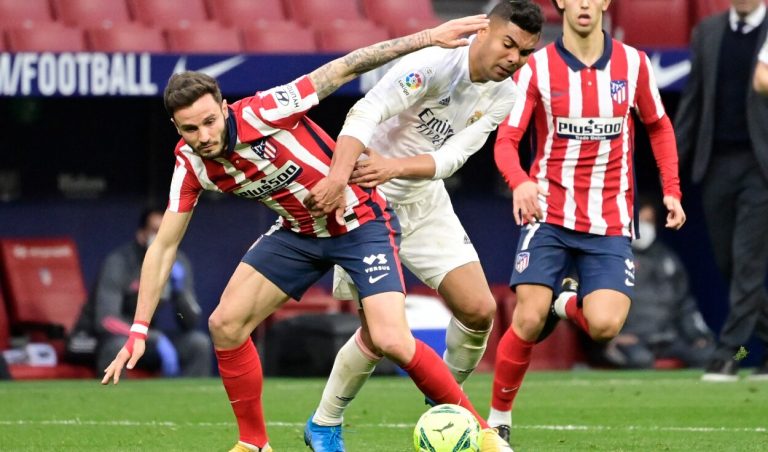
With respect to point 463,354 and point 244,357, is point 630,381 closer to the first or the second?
point 463,354

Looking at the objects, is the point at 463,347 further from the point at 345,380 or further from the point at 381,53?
the point at 381,53

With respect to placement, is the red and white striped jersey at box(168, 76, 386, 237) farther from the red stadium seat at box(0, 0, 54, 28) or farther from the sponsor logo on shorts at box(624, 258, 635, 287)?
the red stadium seat at box(0, 0, 54, 28)

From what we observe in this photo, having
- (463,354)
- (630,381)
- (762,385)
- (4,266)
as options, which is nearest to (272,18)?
(4,266)

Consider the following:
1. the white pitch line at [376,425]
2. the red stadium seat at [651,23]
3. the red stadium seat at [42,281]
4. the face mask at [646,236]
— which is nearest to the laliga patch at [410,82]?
the white pitch line at [376,425]

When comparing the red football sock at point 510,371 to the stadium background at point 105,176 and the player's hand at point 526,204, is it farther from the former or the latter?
the stadium background at point 105,176

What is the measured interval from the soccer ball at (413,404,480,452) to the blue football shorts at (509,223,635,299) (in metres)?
1.36

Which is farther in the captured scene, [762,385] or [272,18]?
[272,18]

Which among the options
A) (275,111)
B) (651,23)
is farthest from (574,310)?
(651,23)

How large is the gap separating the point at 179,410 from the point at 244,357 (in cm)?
248

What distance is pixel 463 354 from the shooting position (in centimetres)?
720

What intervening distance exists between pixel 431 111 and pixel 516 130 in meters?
0.50

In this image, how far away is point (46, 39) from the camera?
1197 centimetres

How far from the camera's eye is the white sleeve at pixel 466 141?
6324mm

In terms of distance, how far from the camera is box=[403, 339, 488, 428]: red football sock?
6.00 metres
